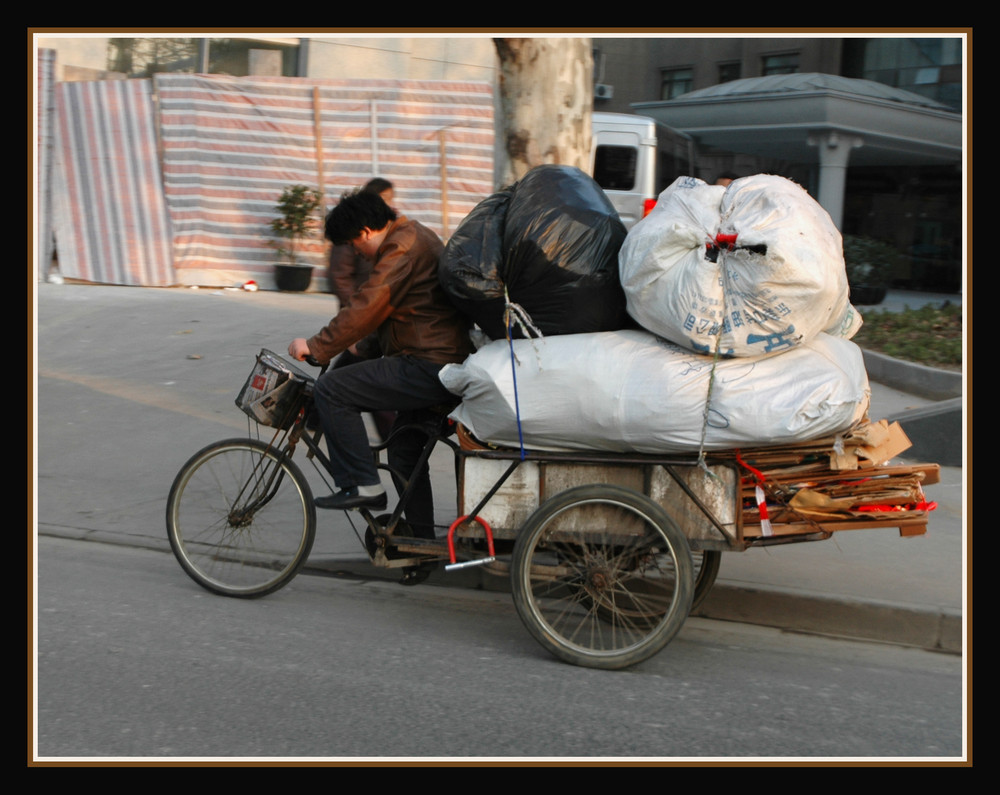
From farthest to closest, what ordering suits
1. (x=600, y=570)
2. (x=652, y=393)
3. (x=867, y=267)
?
(x=867, y=267), (x=600, y=570), (x=652, y=393)

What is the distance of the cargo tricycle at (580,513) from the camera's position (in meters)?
4.00

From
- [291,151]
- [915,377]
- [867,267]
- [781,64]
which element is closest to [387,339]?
[915,377]

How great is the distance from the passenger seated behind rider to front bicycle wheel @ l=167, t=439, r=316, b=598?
275mm

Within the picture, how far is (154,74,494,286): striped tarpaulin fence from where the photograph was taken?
13.1 m

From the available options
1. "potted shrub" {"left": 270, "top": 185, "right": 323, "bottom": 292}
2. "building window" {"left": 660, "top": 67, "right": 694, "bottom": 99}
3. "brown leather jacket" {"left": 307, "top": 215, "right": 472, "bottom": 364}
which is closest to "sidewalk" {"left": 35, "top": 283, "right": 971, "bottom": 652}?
"potted shrub" {"left": 270, "top": 185, "right": 323, "bottom": 292}

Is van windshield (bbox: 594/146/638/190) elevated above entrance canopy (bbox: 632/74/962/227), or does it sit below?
below

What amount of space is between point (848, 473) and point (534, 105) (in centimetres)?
362

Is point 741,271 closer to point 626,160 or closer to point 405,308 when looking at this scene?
point 405,308

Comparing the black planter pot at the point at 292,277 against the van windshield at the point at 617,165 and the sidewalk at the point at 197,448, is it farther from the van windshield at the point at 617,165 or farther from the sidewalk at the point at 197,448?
the van windshield at the point at 617,165

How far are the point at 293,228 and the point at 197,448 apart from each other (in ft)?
19.9

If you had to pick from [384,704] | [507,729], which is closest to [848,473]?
[507,729]

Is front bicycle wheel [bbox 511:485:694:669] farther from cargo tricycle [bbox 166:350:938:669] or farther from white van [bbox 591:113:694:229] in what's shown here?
white van [bbox 591:113:694:229]

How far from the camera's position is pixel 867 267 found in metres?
15.2

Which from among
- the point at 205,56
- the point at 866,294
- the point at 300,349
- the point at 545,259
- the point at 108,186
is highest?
the point at 205,56
